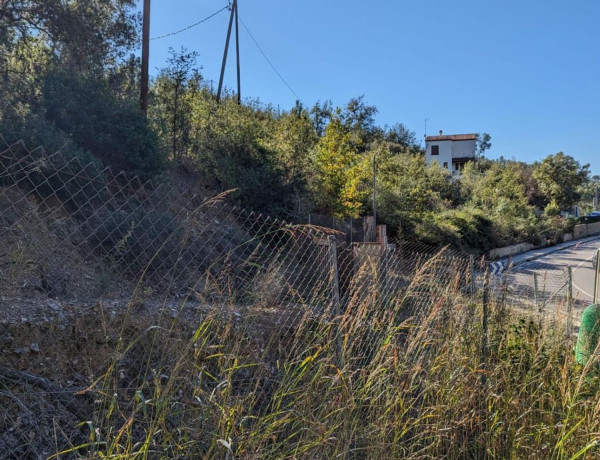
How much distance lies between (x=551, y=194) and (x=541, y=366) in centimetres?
4328

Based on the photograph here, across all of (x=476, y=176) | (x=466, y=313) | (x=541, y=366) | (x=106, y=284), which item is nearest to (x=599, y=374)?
(x=541, y=366)

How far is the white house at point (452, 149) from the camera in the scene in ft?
176

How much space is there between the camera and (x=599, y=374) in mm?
3273

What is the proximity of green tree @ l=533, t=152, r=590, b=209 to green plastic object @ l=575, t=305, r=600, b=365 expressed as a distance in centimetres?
4126

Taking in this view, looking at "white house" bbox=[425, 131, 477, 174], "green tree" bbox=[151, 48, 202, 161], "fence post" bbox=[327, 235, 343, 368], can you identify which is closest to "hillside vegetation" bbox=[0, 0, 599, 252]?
"green tree" bbox=[151, 48, 202, 161]

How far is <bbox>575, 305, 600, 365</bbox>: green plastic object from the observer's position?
3.46 metres

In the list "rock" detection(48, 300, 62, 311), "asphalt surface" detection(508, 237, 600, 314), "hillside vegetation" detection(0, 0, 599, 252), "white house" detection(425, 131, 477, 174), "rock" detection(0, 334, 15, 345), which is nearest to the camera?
"rock" detection(0, 334, 15, 345)

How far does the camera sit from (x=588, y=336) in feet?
12.1

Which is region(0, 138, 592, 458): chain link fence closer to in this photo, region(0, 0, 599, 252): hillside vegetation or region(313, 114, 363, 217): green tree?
region(0, 0, 599, 252): hillside vegetation

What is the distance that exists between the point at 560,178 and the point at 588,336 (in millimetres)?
43033

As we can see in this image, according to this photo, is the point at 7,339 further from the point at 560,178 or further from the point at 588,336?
the point at 560,178

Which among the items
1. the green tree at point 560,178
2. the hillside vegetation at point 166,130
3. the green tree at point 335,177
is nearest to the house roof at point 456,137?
the green tree at point 560,178

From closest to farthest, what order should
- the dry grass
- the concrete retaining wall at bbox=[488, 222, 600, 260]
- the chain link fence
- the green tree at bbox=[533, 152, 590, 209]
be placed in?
the dry grass, the chain link fence, the concrete retaining wall at bbox=[488, 222, 600, 260], the green tree at bbox=[533, 152, 590, 209]

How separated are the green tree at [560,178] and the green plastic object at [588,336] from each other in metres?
41.3
